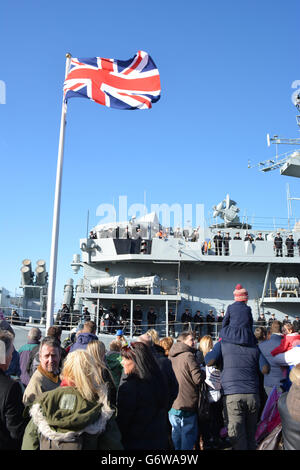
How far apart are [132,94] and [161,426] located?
8.72 m

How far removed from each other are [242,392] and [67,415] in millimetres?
2148

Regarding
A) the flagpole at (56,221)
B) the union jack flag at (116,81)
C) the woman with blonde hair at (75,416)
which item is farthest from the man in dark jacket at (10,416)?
the union jack flag at (116,81)

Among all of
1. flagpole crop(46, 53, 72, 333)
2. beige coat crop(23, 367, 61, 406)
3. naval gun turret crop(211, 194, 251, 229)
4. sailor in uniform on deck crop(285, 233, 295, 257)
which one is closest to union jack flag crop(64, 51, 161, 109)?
flagpole crop(46, 53, 72, 333)

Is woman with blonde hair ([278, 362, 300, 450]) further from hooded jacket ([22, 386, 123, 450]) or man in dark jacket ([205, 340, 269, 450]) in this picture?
hooded jacket ([22, 386, 123, 450])

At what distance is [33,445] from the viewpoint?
102 inches

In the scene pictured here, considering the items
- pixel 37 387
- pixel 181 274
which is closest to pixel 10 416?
pixel 37 387

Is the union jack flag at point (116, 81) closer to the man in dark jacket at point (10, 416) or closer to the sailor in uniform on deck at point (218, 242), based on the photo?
the sailor in uniform on deck at point (218, 242)

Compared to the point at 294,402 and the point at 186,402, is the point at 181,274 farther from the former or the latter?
the point at 294,402

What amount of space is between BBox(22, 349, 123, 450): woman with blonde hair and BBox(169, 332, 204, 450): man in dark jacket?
83.6 inches

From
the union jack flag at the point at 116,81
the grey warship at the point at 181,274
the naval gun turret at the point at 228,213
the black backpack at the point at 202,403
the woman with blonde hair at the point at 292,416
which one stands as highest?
the union jack flag at the point at 116,81

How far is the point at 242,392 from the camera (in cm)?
397

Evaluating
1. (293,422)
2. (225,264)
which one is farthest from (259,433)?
(225,264)

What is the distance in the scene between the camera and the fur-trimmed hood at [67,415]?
2406mm
